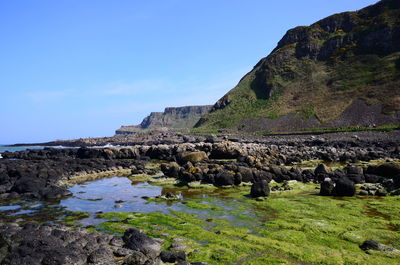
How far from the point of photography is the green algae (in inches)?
444

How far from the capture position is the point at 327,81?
12838 cm

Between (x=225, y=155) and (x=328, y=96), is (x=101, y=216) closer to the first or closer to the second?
(x=225, y=155)

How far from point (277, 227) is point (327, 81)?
128m

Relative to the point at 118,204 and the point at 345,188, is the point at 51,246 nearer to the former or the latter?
the point at 118,204

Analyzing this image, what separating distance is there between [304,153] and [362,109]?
215 ft

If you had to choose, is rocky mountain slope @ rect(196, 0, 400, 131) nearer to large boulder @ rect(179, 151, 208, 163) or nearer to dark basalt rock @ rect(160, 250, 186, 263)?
large boulder @ rect(179, 151, 208, 163)

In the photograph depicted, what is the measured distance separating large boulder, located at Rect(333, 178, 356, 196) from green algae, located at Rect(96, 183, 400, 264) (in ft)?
2.63

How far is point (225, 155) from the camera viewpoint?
148 feet

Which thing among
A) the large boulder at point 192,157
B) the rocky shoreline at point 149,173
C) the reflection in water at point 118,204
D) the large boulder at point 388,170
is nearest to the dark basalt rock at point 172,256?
the rocky shoreline at point 149,173

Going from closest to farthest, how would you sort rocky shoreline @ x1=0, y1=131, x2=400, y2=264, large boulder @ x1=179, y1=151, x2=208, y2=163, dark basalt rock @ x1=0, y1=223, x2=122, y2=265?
dark basalt rock @ x1=0, y1=223, x2=122, y2=265 → rocky shoreline @ x1=0, y1=131, x2=400, y2=264 → large boulder @ x1=179, y1=151, x2=208, y2=163

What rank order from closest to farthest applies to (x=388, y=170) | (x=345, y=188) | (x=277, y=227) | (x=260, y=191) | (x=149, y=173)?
(x=277, y=227)
(x=345, y=188)
(x=260, y=191)
(x=388, y=170)
(x=149, y=173)

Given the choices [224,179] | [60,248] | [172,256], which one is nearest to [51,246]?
[60,248]

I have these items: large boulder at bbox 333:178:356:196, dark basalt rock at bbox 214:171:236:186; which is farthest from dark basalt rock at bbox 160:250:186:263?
dark basalt rock at bbox 214:171:236:186

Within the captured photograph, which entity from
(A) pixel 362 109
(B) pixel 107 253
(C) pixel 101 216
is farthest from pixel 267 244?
(A) pixel 362 109
